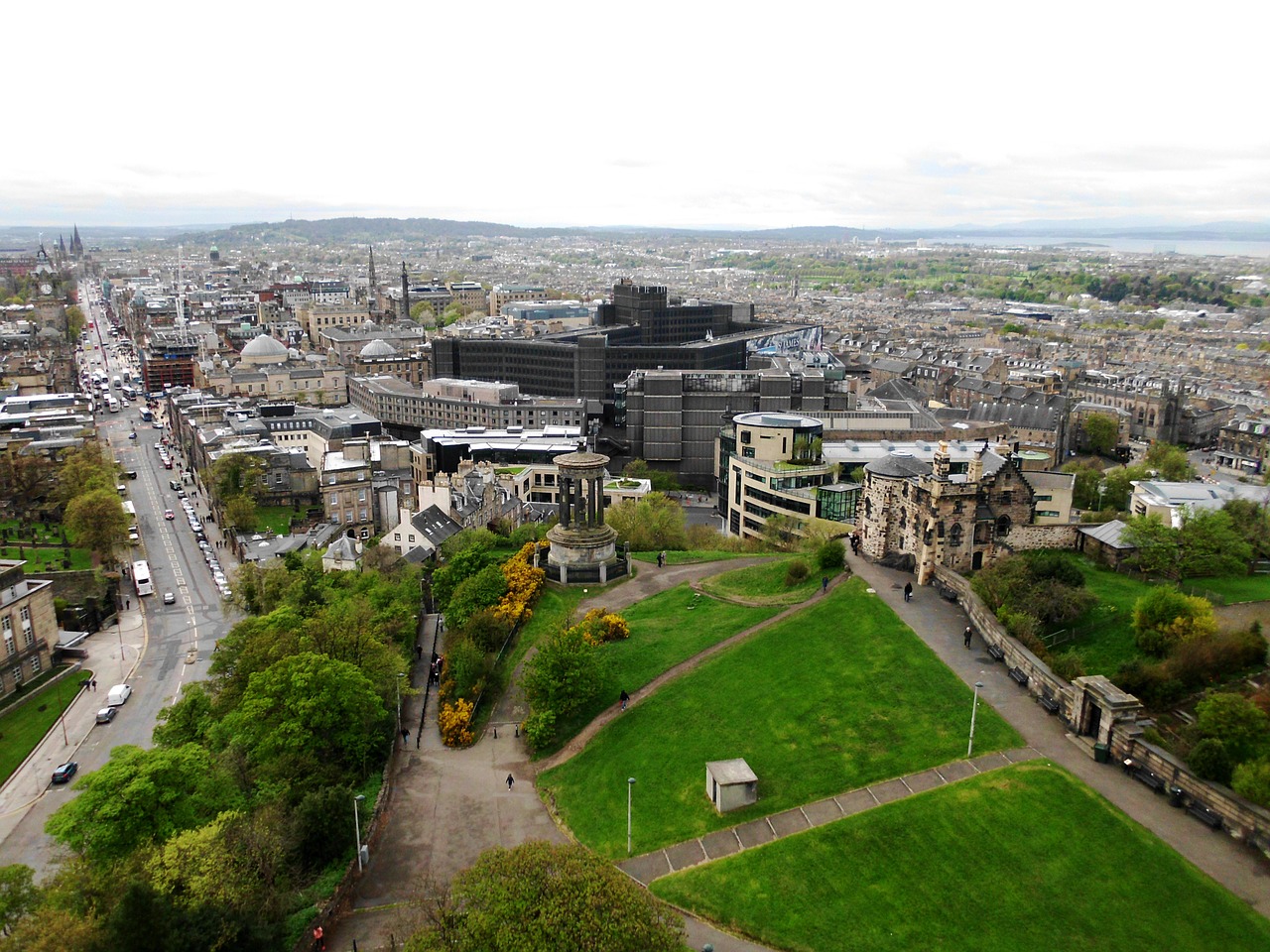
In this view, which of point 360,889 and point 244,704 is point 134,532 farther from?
point 360,889

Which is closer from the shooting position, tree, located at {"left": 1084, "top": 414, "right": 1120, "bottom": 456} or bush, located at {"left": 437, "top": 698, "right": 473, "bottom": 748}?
bush, located at {"left": 437, "top": 698, "right": 473, "bottom": 748}

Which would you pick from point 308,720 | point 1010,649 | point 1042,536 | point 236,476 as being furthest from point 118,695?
point 1042,536

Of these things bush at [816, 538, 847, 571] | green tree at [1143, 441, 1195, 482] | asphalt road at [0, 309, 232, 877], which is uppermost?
bush at [816, 538, 847, 571]

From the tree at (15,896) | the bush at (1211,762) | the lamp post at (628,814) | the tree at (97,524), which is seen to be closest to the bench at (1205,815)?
the bush at (1211,762)

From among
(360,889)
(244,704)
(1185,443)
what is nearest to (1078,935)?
(360,889)

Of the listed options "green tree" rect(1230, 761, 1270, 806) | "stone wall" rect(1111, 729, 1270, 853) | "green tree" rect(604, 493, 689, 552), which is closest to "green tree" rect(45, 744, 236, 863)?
"stone wall" rect(1111, 729, 1270, 853)

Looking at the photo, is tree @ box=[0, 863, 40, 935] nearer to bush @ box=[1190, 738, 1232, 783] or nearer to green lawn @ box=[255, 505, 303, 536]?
bush @ box=[1190, 738, 1232, 783]

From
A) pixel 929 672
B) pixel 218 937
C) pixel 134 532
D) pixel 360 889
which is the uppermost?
pixel 929 672
